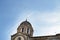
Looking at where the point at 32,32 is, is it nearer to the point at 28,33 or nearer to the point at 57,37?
the point at 28,33

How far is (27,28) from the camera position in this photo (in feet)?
134

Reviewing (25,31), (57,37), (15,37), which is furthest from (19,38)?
(57,37)

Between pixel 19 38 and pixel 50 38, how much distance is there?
5.74 metres

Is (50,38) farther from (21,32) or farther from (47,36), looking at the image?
(21,32)

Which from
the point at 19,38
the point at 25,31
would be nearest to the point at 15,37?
the point at 19,38

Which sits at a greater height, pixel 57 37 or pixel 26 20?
pixel 26 20

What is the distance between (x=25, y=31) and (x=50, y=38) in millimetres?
6158

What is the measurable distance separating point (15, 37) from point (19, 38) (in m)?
0.82

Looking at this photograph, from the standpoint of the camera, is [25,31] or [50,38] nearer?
[50,38]

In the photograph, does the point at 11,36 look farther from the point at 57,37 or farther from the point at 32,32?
the point at 57,37

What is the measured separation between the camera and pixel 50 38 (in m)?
36.5

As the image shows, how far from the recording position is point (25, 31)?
40438mm

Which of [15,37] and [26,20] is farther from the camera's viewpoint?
[26,20]

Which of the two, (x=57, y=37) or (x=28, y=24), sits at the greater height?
(x=28, y=24)
